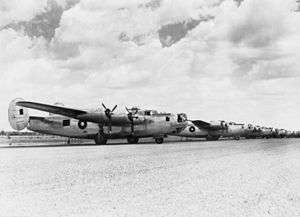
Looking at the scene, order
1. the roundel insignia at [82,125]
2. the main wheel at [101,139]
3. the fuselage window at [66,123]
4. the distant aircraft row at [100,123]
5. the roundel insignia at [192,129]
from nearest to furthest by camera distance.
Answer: the distant aircraft row at [100,123]
the main wheel at [101,139]
the roundel insignia at [82,125]
the fuselage window at [66,123]
the roundel insignia at [192,129]

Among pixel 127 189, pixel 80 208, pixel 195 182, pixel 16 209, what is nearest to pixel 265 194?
pixel 195 182

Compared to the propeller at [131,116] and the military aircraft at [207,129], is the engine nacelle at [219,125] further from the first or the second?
the propeller at [131,116]

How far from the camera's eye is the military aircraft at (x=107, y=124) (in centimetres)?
3269

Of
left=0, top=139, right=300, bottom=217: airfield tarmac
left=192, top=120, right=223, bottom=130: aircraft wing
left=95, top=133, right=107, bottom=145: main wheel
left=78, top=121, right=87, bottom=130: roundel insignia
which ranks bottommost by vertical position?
left=0, top=139, right=300, bottom=217: airfield tarmac

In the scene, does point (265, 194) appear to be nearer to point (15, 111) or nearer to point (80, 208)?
point (80, 208)

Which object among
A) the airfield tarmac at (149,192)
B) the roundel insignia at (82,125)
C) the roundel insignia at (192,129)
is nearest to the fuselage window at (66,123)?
the roundel insignia at (82,125)

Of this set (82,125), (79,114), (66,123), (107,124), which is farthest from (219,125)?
(79,114)

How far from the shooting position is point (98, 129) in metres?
34.8

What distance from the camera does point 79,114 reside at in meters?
31.7

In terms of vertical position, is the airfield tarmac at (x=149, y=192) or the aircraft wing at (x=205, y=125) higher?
the aircraft wing at (x=205, y=125)

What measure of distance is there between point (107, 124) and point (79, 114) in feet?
9.36

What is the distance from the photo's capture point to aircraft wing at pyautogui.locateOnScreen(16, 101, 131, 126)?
1195 inches

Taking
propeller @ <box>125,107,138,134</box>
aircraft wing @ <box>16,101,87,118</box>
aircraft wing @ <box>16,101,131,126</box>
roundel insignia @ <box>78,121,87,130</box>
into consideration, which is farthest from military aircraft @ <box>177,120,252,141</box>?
aircraft wing @ <box>16,101,87,118</box>

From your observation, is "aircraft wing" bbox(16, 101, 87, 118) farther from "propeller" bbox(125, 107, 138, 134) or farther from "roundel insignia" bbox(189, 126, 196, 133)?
"roundel insignia" bbox(189, 126, 196, 133)
